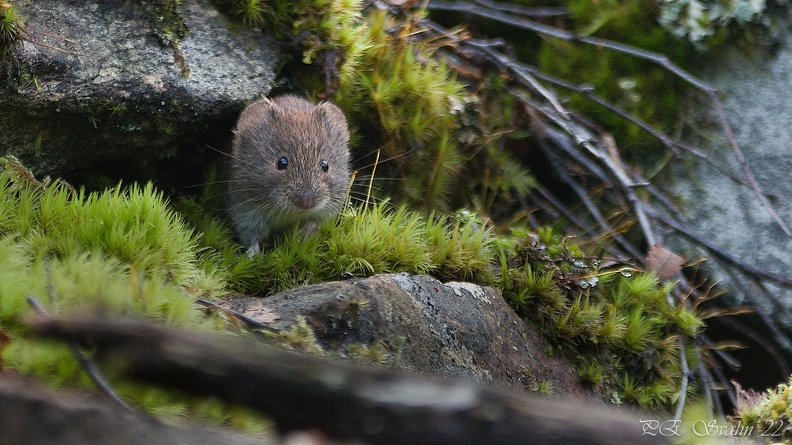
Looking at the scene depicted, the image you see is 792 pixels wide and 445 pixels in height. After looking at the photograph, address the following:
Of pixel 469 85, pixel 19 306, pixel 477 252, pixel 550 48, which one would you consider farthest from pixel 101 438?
pixel 550 48

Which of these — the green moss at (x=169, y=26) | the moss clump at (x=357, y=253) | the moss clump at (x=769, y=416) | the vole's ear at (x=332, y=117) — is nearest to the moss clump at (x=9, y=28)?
the green moss at (x=169, y=26)

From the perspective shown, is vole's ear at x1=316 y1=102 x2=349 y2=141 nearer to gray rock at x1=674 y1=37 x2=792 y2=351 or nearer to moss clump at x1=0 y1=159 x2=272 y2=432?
moss clump at x1=0 y1=159 x2=272 y2=432

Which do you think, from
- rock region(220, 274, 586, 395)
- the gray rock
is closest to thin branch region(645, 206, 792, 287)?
the gray rock

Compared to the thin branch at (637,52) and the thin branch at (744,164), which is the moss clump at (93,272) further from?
the thin branch at (744,164)

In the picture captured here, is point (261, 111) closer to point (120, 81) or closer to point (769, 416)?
point (120, 81)

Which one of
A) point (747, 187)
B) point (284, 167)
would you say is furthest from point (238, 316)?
point (747, 187)

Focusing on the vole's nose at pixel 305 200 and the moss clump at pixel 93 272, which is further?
the vole's nose at pixel 305 200
